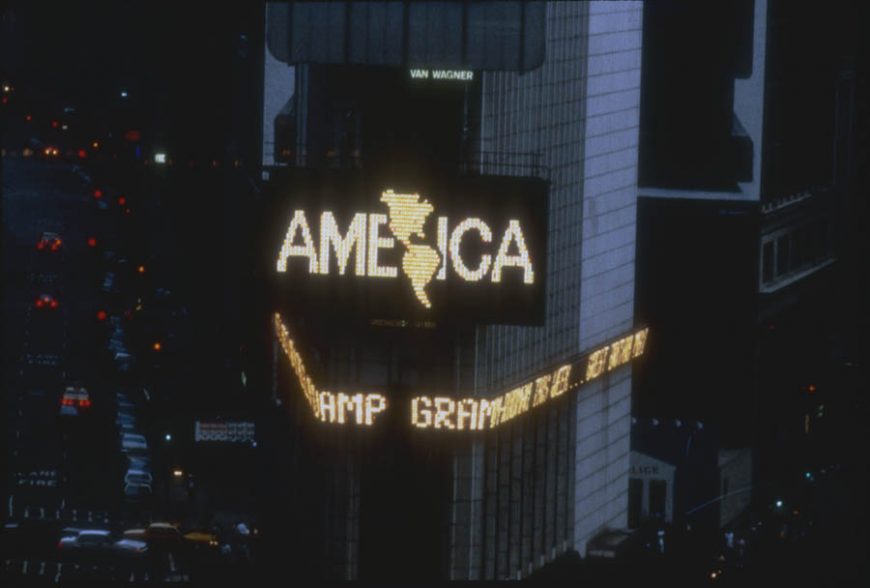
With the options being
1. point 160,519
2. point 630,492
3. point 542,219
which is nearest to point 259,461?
point 160,519

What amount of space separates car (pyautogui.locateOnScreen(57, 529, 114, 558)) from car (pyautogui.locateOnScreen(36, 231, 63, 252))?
77749 millimetres

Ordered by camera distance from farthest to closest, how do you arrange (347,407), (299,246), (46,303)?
(46,303)
(347,407)
(299,246)

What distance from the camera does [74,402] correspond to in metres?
86.2

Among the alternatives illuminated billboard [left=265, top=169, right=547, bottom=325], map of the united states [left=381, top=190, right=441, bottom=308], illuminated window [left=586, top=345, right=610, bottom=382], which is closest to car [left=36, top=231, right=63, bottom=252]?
illuminated window [left=586, top=345, right=610, bottom=382]

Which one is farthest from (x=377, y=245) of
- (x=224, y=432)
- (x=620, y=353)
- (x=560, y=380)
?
(x=620, y=353)

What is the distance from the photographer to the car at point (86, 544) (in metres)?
55.1

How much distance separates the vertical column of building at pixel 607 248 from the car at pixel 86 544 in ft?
61.0

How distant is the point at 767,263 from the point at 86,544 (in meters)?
39.4


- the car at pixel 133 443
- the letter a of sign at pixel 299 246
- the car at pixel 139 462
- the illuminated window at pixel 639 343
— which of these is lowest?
the car at pixel 133 443

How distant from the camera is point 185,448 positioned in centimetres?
7456

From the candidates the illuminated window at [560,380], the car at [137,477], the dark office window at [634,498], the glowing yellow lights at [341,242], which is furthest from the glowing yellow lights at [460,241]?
the dark office window at [634,498]

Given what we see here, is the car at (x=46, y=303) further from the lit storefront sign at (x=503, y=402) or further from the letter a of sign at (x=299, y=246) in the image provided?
the letter a of sign at (x=299, y=246)

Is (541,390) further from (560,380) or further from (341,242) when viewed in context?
(341,242)

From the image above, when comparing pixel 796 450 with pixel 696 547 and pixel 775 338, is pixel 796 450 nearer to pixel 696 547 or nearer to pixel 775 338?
pixel 775 338
